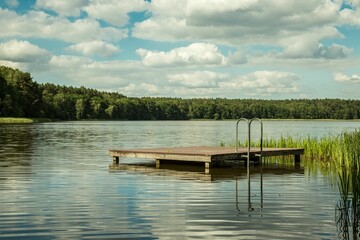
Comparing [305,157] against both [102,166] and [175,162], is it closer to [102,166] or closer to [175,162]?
[175,162]

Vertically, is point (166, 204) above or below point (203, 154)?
below

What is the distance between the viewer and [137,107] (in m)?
180

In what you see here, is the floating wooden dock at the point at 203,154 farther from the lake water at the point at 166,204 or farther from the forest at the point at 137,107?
the forest at the point at 137,107

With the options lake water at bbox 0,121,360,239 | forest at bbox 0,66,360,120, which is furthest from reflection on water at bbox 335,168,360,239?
forest at bbox 0,66,360,120

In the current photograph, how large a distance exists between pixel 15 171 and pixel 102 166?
3970 millimetres

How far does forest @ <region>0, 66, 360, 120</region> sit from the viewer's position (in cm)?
11100

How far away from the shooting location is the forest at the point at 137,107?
111 meters

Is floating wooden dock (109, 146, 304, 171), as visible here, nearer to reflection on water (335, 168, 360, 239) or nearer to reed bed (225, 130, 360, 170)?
reed bed (225, 130, 360, 170)

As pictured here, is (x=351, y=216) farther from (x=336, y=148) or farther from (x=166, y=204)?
(x=336, y=148)

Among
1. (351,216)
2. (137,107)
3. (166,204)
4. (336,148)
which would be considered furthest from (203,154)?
(137,107)

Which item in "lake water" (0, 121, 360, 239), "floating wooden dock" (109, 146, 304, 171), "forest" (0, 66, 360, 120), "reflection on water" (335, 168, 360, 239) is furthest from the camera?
"forest" (0, 66, 360, 120)

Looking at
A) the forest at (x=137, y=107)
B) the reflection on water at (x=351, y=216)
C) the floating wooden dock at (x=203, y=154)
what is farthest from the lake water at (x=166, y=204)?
the forest at (x=137, y=107)

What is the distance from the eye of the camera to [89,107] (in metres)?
153

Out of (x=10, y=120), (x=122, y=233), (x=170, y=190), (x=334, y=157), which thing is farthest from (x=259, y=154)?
(x=10, y=120)
